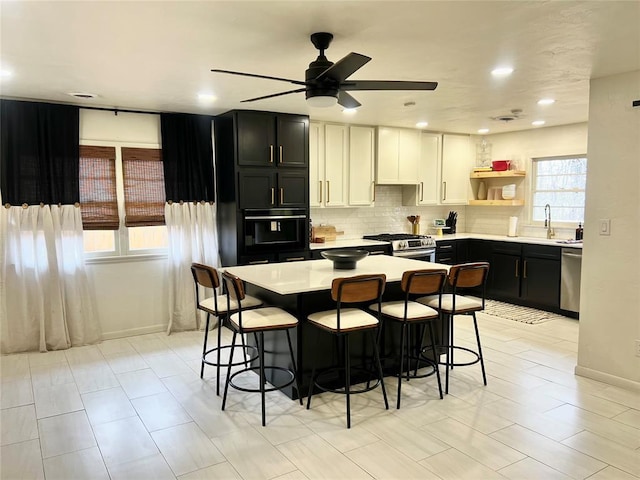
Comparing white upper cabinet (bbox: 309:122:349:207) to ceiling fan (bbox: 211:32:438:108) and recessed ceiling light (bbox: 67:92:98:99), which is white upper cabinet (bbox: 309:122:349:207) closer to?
recessed ceiling light (bbox: 67:92:98:99)

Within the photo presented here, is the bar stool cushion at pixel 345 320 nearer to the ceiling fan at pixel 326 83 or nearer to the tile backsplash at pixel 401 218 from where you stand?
the ceiling fan at pixel 326 83

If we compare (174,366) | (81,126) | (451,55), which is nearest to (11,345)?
(174,366)

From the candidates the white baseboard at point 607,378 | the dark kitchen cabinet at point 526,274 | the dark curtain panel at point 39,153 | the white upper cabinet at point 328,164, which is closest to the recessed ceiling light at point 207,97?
the dark curtain panel at point 39,153

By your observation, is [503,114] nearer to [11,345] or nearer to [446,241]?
[446,241]

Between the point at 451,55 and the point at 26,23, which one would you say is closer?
the point at 26,23

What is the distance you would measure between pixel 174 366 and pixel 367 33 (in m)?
3.11

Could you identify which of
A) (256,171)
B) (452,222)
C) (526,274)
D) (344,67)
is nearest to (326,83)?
(344,67)

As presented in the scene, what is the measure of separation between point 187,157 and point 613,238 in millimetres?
4131

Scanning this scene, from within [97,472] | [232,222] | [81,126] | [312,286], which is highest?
[81,126]

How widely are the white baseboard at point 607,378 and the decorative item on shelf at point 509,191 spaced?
3.42 m

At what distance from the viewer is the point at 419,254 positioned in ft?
20.6

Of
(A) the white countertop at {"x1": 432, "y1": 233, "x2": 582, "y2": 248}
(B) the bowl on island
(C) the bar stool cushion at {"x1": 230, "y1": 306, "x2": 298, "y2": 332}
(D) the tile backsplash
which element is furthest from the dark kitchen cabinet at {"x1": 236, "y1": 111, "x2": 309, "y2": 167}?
(A) the white countertop at {"x1": 432, "y1": 233, "x2": 582, "y2": 248}

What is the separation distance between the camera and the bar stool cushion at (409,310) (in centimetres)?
335

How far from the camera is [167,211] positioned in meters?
5.14
